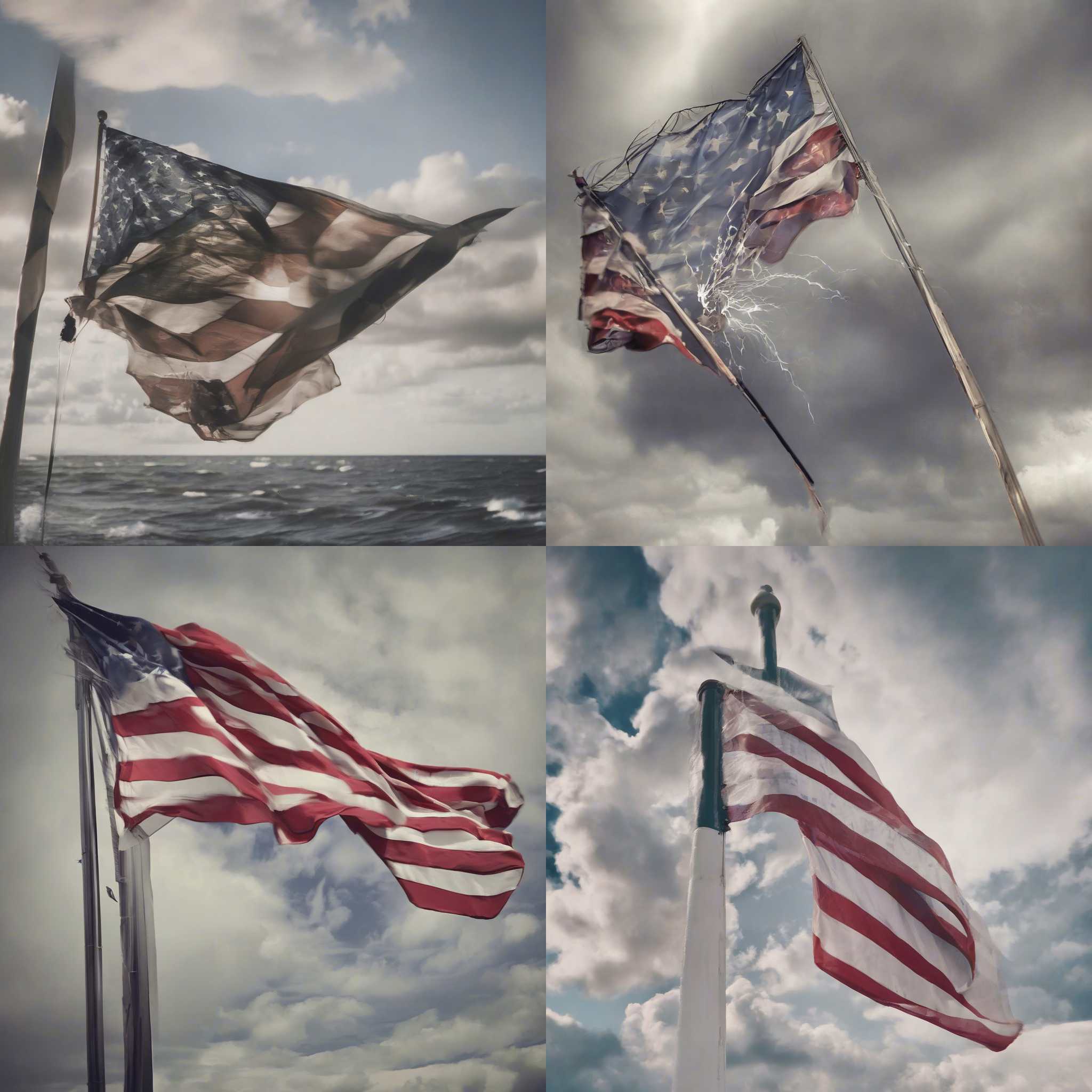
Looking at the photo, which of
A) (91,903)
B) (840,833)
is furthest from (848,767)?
(91,903)

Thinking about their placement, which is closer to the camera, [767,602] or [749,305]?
[767,602]

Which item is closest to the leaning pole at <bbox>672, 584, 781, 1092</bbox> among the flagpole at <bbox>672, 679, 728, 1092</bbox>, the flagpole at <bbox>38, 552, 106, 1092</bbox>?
the flagpole at <bbox>672, 679, 728, 1092</bbox>

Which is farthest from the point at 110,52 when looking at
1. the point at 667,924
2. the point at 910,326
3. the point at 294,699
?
the point at 667,924

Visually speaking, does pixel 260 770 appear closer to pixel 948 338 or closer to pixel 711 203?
pixel 711 203

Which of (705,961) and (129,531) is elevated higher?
(129,531)

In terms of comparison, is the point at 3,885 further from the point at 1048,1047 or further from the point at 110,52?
the point at 1048,1047

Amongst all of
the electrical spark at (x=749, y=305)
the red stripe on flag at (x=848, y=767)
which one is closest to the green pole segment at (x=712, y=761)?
the red stripe on flag at (x=848, y=767)
